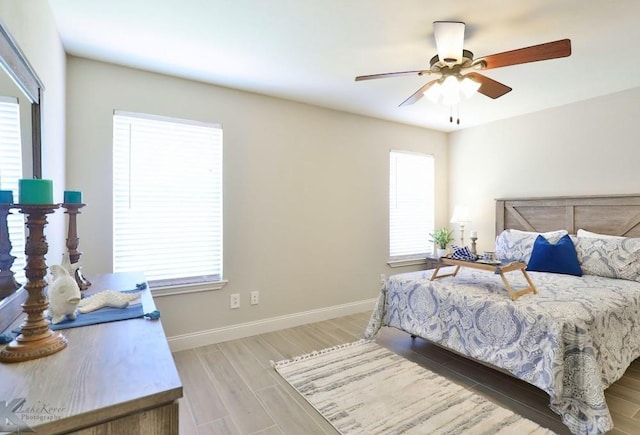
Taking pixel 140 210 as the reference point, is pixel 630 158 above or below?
above

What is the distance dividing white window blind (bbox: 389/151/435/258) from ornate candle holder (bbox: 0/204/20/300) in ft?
12.1

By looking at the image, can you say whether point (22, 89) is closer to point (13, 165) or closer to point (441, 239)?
point (13, 165)

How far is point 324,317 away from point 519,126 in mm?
3278

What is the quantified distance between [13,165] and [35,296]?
0.59 meters

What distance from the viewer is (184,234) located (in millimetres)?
2930

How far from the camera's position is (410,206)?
448cm

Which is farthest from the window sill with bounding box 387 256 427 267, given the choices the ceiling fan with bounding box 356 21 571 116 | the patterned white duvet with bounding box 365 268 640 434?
the ceiling fan with bounding box 356 21 571 116

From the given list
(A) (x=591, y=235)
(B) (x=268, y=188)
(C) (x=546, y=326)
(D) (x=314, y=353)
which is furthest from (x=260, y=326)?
(A) (x=591, y=235)

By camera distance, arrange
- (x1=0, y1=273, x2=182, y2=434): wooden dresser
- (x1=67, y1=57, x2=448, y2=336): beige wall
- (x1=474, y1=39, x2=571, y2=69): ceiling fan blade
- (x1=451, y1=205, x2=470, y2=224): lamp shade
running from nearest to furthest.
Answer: (x1=0, y1=273, x2=182, y2=434): wooden dresser, (x1=474, y1=39, x2=571, y2=69): ceiling fan blade, (x1=67, y1=57, x2=448, y2=336): beige wall, (x1=451, y1=205, x2=470, y2=224): lamp shade

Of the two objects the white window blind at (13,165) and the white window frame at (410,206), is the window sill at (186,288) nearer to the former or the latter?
the white window blind at (13,165)

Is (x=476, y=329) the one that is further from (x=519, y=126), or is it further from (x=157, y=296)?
(x=519, y=126)

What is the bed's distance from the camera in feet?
5.87

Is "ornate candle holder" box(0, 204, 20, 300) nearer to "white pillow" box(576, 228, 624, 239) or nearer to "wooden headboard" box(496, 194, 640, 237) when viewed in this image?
"white pillow" box(576, 228, 624, 239)

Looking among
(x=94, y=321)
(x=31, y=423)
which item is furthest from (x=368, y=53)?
(x=31, y=423)
